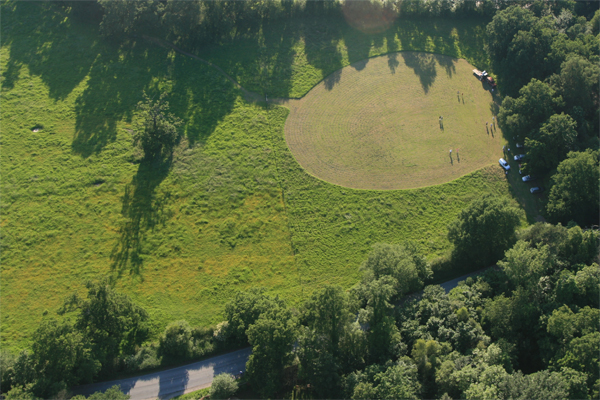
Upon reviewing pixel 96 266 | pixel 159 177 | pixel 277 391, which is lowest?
pixel 277 391

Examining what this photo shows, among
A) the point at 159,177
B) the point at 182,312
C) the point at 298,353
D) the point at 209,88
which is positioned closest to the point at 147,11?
the point at 209,88

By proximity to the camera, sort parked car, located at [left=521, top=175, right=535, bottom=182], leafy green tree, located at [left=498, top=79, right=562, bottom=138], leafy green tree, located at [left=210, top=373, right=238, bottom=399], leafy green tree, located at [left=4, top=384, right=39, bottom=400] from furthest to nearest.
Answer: leafy green tree, located at [left=498, top=79, right=562, bottom=138] < parked car, located at [left=521, top=175, right=535, bottom=182] < leafy green tree, located at [left=210, top=373, right=238, bottom=399] < leafy green tree, located at [left=4, top=384, right=39, bottom=400]

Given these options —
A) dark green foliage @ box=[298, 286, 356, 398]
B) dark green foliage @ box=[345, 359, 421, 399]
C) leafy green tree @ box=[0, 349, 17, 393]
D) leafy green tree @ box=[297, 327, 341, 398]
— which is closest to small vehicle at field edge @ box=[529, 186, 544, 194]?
dark green foliage @ box=[345, 359, 421, 399]

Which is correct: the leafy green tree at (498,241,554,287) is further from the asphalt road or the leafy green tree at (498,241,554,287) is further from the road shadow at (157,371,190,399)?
the road shadow at (157,371,190,399)

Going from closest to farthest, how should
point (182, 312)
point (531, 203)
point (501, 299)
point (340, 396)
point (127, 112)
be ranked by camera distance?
point (340, 396) < point (501, 299) < point (182, 312) < point (531, 203) < point (127, 112)

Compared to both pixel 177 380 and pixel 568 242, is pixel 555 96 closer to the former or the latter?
pixel 568 242

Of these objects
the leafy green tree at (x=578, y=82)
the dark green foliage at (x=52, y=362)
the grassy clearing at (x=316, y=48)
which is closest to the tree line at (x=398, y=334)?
the dark green foliage at (x=52, y=362)

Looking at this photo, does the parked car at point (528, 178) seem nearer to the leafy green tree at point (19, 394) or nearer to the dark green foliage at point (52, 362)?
the dark green foliage at point (52, 362)

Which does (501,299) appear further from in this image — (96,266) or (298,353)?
(96,266)
